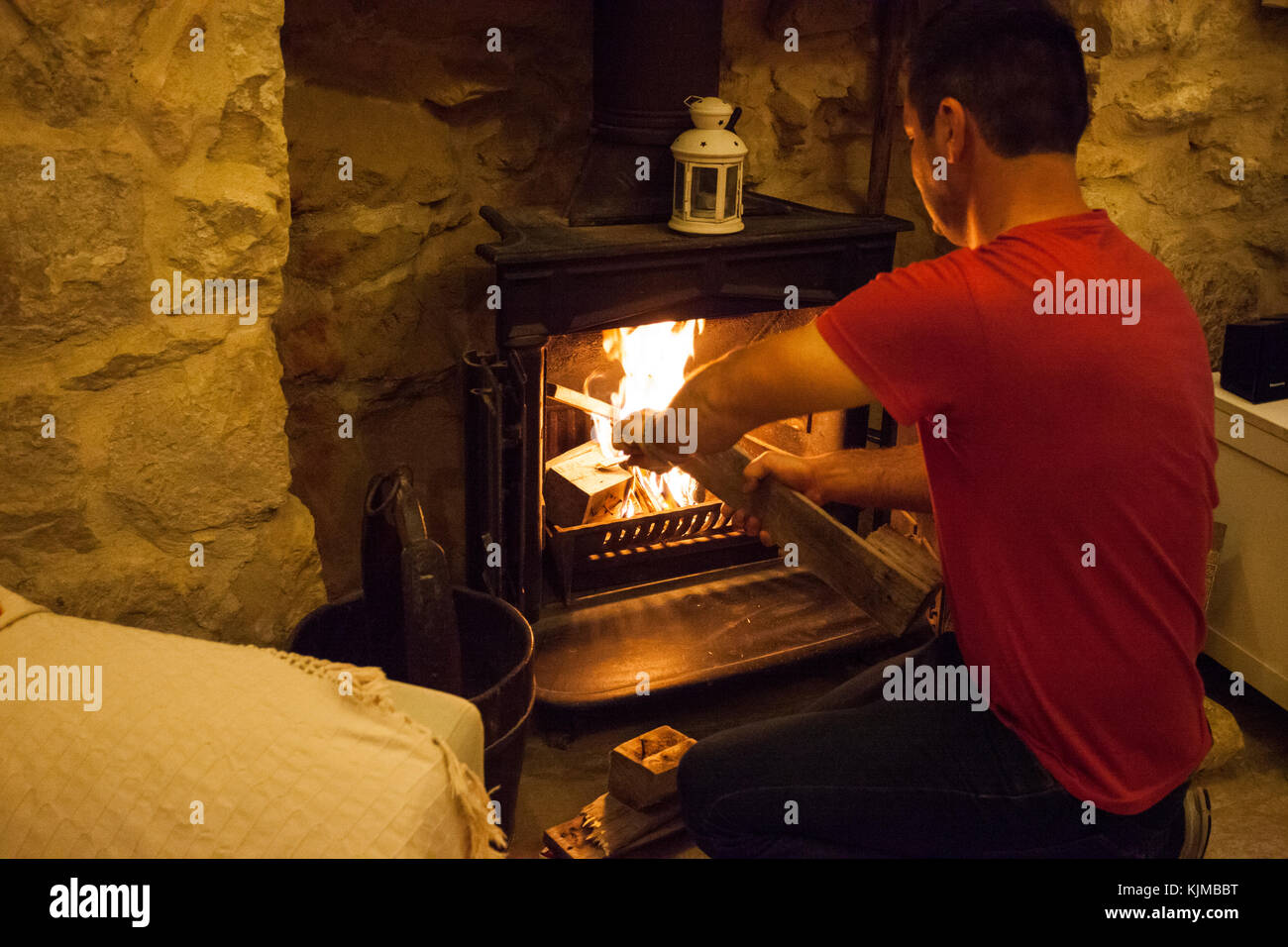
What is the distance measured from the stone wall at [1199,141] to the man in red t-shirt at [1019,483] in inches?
40.5

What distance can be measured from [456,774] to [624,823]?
0.78 metres

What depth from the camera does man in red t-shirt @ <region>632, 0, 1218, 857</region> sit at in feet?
4.24

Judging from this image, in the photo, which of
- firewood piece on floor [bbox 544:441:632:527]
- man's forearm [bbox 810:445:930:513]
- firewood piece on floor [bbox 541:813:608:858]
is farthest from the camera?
firewood piece on floor [bbox 544:441:632:527]

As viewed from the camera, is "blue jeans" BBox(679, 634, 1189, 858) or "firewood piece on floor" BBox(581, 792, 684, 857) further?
"firewood piece on floor" BBox(581, 792, 684, 857)

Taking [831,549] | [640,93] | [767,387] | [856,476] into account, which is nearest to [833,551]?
[831,549]

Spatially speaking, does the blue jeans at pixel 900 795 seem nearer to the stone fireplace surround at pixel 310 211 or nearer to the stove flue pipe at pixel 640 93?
the stone fireplace surround at pixel 310 211

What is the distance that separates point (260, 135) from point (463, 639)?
2.88 feet

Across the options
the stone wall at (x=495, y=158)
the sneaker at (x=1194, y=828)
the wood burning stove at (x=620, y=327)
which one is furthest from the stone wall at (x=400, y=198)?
the sneaker at (x=1194, y=828)

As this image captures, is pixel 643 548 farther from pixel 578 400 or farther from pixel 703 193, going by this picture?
pixel 703 193

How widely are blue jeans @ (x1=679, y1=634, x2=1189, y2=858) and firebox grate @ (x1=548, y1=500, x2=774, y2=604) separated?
0.87 metres

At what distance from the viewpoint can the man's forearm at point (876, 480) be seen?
1.77 m

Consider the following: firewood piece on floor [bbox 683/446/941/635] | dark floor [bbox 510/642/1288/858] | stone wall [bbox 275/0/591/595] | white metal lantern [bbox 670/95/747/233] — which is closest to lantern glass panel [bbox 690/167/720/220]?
white metal lantern [bbox 670/95/747/233]

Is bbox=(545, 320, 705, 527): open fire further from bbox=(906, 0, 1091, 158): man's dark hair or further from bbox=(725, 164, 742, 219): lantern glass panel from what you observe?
bbox=(906, 0, 1091, 158): man's dark hair

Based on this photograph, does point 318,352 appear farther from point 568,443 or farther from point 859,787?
point 859,787
